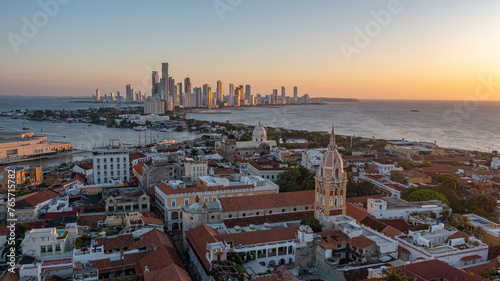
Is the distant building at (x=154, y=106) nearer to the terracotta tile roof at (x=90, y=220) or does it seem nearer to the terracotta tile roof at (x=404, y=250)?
the terracotta tile roof at (x=90, y=220)

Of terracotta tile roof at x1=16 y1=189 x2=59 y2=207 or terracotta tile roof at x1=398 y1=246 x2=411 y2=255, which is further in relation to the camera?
terracotta tile roof at x1=16 y1=189 x2=59 y2=207

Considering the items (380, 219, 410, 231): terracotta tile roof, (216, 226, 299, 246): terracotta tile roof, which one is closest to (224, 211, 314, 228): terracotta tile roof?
(216, 226, 299, 246): terracotta tile roof

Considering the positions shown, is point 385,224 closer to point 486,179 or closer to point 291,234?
point 291,234

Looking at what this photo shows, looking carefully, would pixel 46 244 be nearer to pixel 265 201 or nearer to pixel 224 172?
pixel 265 201

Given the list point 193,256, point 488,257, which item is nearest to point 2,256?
point 193,256

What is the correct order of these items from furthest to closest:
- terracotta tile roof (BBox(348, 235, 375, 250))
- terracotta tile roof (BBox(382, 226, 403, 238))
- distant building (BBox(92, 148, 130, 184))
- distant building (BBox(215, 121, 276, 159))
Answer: distant building (BBox(215, 121, 276, 159)), distant building (BBox(92, 148, 130, 184)), terracotta tile roof (BBox(382, 226, 403, 238)), terracotta tile roof (BBox(348, 235, 375, 250))

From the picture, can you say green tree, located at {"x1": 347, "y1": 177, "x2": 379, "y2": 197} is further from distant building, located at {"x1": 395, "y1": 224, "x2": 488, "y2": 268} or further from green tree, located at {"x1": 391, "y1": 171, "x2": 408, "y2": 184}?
distant building, located at {"x1": 395, "y1": 224, "x2": 488, "y2": 268}
